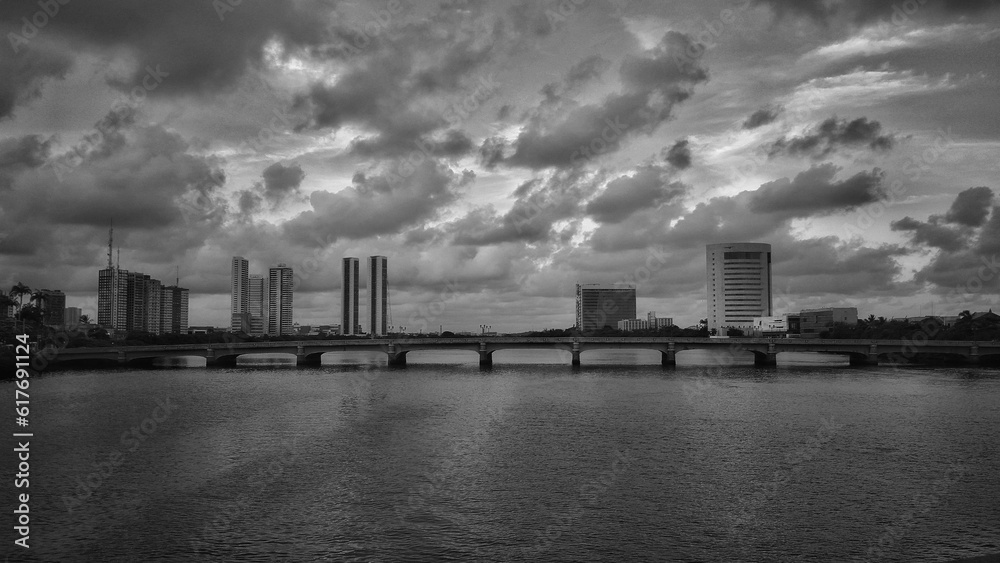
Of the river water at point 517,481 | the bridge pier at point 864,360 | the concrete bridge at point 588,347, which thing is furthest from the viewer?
the bridge pier at point 864,360

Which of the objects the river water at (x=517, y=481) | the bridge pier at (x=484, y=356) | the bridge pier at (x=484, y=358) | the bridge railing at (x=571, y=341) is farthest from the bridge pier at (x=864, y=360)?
the river water at (x=517, y=481)

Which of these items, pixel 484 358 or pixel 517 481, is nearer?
pixel 517 481

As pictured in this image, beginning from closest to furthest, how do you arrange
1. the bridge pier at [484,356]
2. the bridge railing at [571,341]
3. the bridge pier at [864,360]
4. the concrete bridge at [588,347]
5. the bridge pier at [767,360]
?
the bridge railing at [571,341] → the concrete bridge at [588,347] → the bridge pier at [767,360] → the bridge pier at [864,360] → the bridge pier at [484,356]

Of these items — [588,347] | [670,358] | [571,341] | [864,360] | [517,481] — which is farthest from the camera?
[588,347]

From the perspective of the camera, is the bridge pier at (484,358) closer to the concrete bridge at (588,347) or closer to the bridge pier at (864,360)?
the concrete bridge at (588,347)

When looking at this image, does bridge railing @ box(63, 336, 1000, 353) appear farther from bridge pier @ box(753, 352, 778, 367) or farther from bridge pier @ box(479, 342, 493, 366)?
bridge pier @ box(753, 352, 778, 367)

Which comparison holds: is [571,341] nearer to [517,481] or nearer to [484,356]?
[484,356]

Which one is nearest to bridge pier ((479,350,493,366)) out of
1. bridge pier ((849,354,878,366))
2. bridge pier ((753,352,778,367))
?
bridge pier ((753,352,778,367))

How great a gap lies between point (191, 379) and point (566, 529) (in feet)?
381

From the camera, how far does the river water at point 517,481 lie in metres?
30.5

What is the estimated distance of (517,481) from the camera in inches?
1662

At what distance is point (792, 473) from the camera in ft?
144

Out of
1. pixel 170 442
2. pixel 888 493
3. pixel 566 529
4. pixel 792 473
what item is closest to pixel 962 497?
pixel 888 493

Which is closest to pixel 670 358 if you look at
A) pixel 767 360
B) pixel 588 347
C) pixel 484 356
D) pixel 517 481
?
pixel 767 360
